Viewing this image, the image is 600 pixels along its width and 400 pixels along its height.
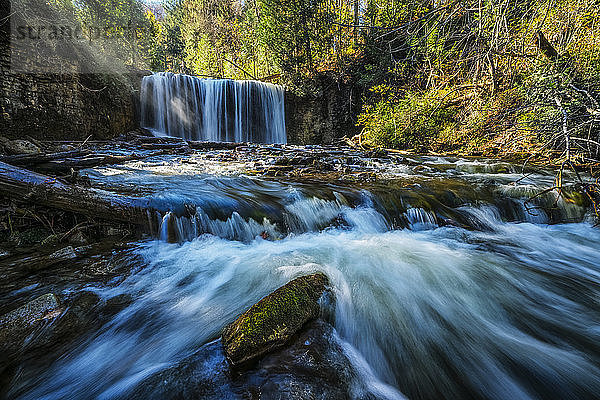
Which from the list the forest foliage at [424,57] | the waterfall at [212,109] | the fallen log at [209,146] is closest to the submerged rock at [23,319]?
the forest foliage at [424,57]

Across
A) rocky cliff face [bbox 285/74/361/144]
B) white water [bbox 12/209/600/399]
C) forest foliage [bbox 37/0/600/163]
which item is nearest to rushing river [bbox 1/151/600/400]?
white water [bbox 12/209/600/399]

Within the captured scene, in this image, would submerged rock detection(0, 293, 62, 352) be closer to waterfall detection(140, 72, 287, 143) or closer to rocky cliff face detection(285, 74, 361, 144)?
waterfall detection(140, 72, 287, 143)

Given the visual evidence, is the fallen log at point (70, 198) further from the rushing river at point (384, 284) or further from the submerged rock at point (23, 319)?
the submerged rock at point (23, 319)

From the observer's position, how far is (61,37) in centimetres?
816

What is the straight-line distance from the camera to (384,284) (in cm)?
251

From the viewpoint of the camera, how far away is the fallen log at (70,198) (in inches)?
91.6

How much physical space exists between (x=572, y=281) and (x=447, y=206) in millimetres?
1818

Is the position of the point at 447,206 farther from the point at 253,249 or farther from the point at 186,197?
the point at 186,197

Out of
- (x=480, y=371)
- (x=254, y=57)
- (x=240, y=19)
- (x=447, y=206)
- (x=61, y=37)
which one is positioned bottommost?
(x=480, y=371)

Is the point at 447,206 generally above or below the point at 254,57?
below

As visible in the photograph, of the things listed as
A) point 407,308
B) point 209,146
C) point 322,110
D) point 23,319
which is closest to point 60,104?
point 209,146

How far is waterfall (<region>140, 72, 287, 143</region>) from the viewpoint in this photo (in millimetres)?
12812

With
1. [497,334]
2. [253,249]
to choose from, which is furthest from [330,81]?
[497,334]

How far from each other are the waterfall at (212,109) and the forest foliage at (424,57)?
233 centimetres
